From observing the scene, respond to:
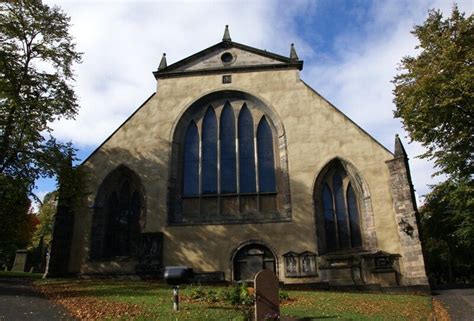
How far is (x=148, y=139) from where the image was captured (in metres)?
21.8

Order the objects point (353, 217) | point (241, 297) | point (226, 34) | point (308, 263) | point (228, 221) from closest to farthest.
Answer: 1. point (241, 297)
2. point (308, 263)
3. point (353, 217)
4. point (228, 221)
5. point (226, 34)

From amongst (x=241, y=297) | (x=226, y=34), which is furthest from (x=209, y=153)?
(x=241, y=297)

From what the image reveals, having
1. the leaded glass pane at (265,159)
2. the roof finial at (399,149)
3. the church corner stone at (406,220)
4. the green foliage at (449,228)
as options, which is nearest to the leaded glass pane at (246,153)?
the leaded glass pane at (265,159)

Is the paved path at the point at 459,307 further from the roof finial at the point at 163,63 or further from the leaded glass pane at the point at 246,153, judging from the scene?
the roof finial at the point at 163,63

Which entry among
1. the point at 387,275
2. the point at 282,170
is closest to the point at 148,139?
the point at 282,170

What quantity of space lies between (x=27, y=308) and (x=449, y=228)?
29.3 m

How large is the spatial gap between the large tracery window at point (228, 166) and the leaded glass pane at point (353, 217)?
3.20 m

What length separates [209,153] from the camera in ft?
70.7

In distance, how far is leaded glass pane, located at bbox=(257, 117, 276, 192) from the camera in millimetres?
20422

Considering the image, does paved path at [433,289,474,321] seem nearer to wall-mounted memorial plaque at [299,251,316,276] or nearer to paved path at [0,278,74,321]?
wall-mounted memorial plaque at [299,251,316,276]

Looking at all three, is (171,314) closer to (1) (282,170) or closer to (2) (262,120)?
(1) (282,170)

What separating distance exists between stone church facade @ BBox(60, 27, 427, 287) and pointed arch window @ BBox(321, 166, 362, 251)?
0.05m

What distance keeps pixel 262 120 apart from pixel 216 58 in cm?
497

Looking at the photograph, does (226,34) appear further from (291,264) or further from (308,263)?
→ (308,263)
